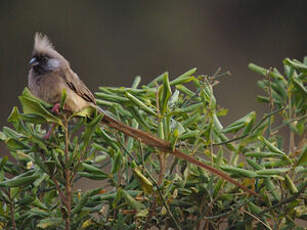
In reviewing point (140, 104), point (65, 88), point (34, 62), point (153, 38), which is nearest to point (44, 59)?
point (34, 62)

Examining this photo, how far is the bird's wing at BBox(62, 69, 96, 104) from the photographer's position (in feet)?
4.20

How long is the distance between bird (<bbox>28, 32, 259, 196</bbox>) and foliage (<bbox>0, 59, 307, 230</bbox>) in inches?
1.0

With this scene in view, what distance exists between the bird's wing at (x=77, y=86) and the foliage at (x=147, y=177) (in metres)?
0.21

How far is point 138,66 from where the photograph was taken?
14.2 feet

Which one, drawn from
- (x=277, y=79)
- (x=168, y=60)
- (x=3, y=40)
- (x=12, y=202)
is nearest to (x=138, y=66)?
(x=168, y=60)

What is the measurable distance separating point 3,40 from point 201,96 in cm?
373

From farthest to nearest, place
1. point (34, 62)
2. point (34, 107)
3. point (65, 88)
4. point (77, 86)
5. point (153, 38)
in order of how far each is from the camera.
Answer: point (153, 38) → point (34, 62) → point (77, 86) → point (65, 88) → point (34, 107)

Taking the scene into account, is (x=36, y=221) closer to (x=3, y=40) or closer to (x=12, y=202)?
(x=12, y=202)

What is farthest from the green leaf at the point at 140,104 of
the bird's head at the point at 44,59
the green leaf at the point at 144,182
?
the bird's head at the point at 44,59

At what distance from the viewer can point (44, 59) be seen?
1.51 metres

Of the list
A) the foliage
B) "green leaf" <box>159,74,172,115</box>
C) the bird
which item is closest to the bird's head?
the bird

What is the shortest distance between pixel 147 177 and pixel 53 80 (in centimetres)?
52

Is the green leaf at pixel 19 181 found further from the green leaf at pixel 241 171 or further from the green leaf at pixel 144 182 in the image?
the green leaf at pixel 241 171

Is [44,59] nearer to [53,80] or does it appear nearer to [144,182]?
[53,80]
